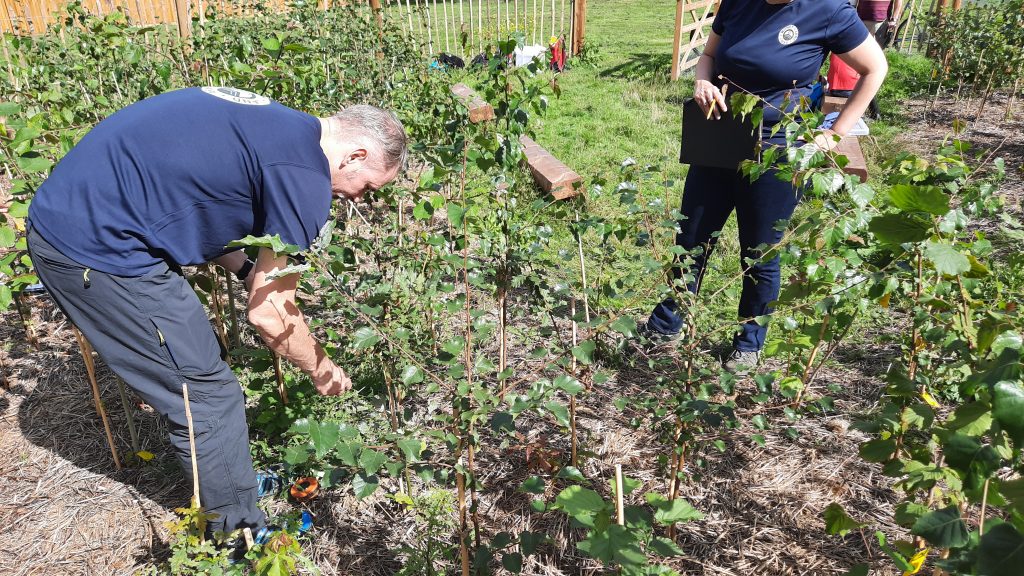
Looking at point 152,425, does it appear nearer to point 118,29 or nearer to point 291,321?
point 291,321

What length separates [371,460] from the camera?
1304mm

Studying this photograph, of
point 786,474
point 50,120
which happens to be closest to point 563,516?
point 786,474

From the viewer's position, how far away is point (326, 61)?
428 cm

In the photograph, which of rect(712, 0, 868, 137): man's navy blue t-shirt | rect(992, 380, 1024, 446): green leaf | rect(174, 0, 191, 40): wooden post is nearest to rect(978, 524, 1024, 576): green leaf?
rect(992, 380, 1024, 446): green leaf

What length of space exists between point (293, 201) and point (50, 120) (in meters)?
1.73

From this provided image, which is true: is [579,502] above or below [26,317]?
above

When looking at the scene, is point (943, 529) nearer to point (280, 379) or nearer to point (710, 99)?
point (710, 99)

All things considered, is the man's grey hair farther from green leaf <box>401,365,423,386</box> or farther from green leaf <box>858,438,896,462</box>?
green leaf <box>858,438,896,462</box>

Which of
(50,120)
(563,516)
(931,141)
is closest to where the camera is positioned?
(563,516)

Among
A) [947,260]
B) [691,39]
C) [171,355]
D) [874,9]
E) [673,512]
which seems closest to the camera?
[947,260]

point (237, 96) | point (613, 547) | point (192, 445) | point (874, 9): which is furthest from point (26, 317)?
point (874, 9)

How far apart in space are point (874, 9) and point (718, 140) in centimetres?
450

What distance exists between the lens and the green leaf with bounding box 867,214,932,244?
107 centimetres

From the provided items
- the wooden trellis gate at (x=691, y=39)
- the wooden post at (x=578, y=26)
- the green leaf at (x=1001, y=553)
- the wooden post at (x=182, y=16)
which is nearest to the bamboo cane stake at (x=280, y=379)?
the green leaf at (x=1001, y=553)
